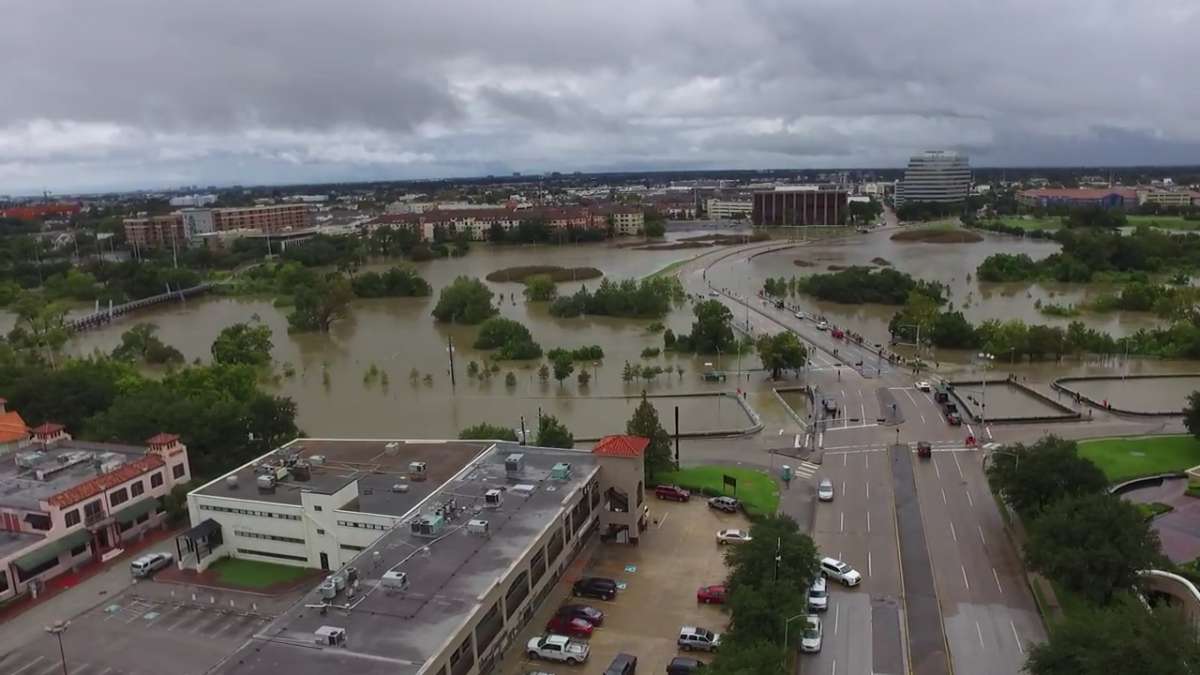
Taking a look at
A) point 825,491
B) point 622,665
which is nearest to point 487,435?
point 825,491

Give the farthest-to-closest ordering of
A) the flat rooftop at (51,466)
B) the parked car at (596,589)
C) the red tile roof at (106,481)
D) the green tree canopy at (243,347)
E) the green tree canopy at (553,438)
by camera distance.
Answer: the green tree canopy at (243,347) → the green tree canopy at (553,438) → the flat rooftop at (51,466) → the red tile roof at (106,481) → the parked car at (596,589)

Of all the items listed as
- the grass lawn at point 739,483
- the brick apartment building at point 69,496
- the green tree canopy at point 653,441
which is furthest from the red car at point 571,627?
the brick apartment building at point 69,496

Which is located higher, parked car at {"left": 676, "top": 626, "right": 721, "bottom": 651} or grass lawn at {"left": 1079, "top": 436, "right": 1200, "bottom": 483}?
grass lawn at {"left": 1079, "top": 436, "right": 1200, "bottom": 483}

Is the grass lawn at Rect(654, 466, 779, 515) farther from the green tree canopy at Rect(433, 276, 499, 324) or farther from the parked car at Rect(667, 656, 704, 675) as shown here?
the green tree canopy at Rect(433, 276, 499, 324)

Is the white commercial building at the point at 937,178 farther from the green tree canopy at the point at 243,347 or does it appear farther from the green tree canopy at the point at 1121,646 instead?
the green tree canopy at the point at 1121,646

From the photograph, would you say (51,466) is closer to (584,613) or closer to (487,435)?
(487,435)

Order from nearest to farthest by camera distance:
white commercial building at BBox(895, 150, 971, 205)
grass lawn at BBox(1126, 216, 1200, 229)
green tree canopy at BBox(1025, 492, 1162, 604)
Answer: green tree canopy at BBox(1025, 492, 1162, 604), grass lawn at BBox(1126, 216, 1200, 229), white commercial building at BBox(895, 150, 971, 205)

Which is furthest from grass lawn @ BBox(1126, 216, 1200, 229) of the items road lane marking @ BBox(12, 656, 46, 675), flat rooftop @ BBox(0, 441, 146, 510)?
road lane marking @ BBox(12, 656, 46, 675)

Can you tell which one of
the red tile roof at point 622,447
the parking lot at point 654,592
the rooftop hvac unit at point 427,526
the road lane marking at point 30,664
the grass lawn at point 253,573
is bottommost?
the road lane marking at point 30,664
